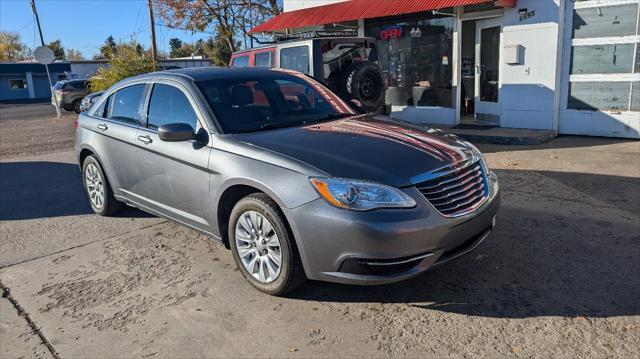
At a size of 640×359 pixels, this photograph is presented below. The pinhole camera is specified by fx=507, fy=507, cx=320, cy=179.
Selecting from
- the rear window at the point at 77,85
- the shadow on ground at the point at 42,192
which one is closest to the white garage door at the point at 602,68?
the shadow on ground at the point at 42,192

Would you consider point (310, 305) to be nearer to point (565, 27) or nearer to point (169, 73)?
point (169, 73)

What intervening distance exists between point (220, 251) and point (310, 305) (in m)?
1.38

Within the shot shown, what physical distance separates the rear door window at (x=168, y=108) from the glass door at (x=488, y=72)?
324 inches

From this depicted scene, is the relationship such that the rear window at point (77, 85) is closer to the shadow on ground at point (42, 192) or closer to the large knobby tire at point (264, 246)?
A: the shadow on ground at point (42, 192)

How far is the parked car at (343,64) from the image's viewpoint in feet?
27.1

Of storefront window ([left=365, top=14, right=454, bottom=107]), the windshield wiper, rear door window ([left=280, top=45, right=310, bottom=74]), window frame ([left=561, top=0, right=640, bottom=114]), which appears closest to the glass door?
storefront window ([left=365, top=14, right=454, bottom=107])

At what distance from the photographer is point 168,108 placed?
463 cm

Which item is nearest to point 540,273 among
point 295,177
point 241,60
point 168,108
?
point 295,177

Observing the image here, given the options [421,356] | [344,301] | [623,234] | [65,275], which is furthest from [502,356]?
[65,275]

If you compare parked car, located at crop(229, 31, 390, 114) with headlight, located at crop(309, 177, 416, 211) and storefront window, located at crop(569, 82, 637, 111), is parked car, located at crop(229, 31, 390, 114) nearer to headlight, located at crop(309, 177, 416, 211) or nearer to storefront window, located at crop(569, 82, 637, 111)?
storefront window, located at crop(569, 82, 637, 111)

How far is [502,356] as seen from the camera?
2.94 metres

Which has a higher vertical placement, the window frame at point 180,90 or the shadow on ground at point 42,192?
the window frame at point 180,90

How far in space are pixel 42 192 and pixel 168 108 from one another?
3.86 m

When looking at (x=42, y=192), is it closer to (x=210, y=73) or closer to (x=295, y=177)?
(x=210, y=73)
